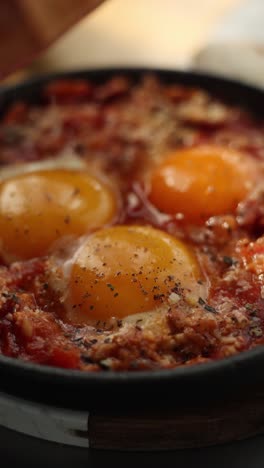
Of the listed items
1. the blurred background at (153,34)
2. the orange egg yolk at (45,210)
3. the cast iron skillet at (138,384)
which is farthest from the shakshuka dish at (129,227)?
the blurred background at (153,34)

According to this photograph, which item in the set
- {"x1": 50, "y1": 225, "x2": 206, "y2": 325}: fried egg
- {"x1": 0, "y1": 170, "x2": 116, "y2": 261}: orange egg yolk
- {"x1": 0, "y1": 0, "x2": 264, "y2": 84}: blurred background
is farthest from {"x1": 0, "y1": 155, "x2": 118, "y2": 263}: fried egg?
{"x1": 0, "y1": 0, "x2": 264, "y2": 84}: blurred background

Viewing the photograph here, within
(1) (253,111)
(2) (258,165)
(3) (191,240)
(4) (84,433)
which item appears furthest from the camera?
(1) (253,111)

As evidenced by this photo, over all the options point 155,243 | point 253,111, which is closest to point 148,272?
point 155,243

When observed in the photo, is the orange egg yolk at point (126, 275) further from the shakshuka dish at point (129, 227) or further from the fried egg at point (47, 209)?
the fried egg at point (47, 209)

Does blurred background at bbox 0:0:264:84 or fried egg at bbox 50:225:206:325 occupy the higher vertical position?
blurred background at bbox 0:0:264:84

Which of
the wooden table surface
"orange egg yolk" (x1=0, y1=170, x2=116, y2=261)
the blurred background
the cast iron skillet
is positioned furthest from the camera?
the wooden table surface

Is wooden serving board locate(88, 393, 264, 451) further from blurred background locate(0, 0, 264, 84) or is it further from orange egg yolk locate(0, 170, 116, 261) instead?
blurred background locate(0, 0, 264, 84)

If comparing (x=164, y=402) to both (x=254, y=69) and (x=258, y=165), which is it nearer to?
(x=258, y=165)
